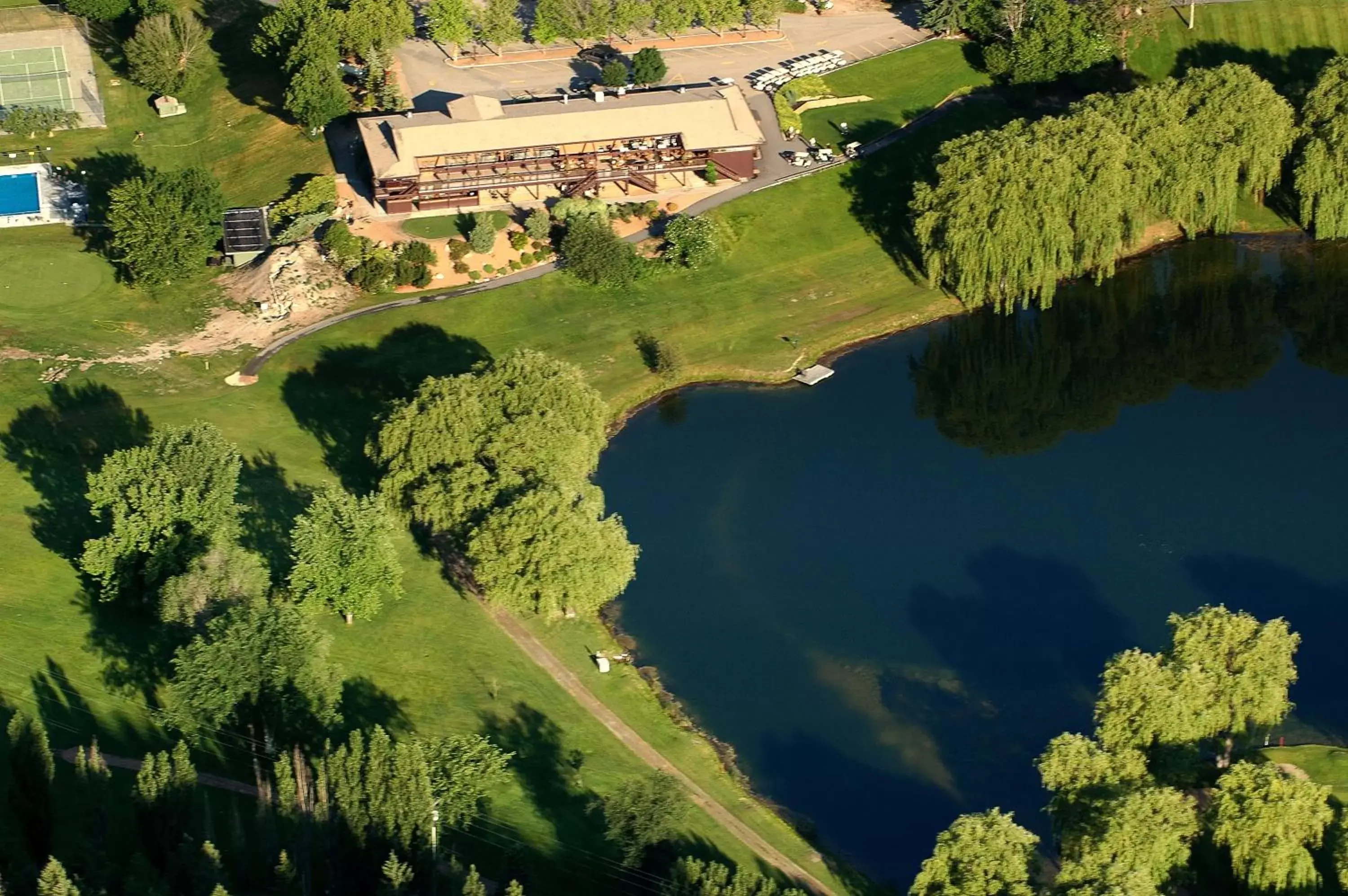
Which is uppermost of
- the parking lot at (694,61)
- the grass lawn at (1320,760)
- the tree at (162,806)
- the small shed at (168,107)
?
the small shed at (168,107)

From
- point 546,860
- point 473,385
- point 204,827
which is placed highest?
point 473,385

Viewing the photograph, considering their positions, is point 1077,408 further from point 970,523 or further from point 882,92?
point 882,92

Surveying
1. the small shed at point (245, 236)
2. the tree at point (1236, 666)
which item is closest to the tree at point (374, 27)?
the small shed at point (245, 236)

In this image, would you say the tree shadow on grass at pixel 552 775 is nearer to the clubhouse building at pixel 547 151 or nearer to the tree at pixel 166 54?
the clubhouse building at pixel 547 151

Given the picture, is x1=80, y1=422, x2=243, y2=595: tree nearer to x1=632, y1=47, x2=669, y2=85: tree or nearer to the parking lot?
the parking lot

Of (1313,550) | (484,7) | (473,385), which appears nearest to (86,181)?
(484,7)
